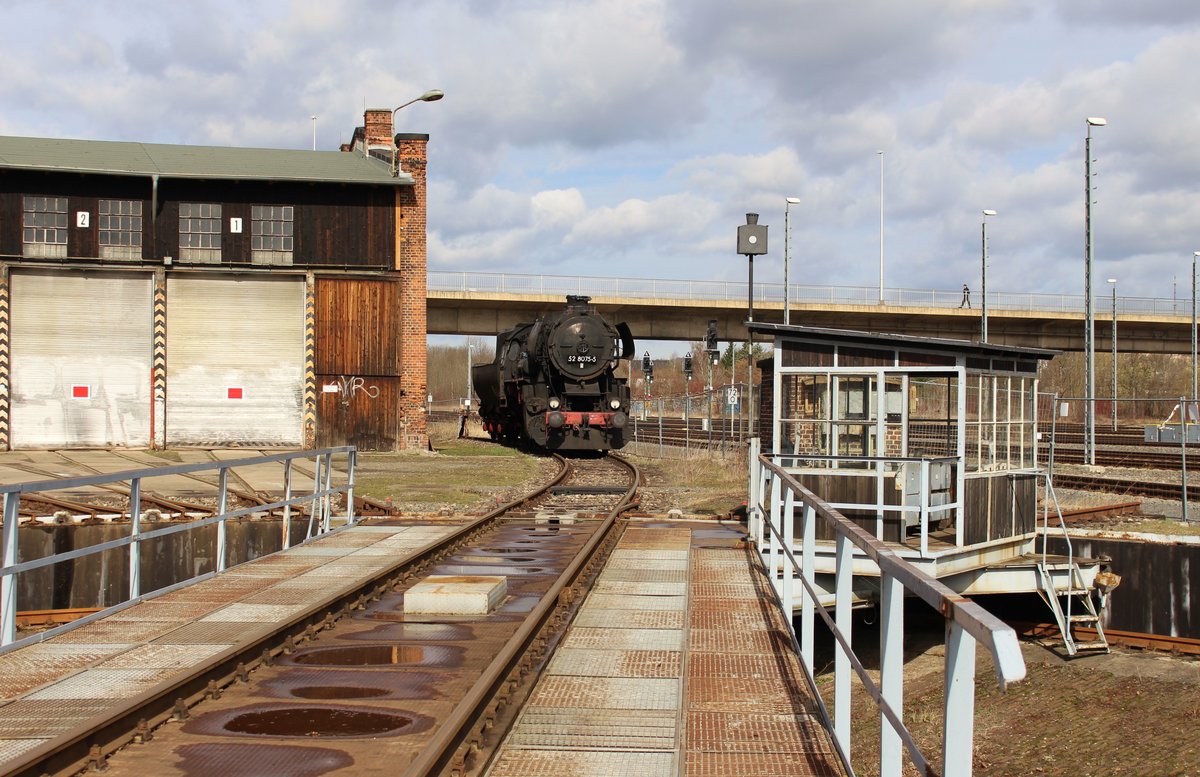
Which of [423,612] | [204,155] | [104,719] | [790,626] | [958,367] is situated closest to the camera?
[104,719]

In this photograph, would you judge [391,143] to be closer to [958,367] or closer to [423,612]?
[958,367]

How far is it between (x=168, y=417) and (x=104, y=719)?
27.9 m

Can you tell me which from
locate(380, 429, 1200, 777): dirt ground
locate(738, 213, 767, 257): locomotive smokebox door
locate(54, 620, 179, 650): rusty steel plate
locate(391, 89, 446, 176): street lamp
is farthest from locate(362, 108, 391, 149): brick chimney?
locate(54, 620, 179, 650): rusty steel plate

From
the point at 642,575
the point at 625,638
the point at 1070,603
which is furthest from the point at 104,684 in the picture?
the point at 1070,603

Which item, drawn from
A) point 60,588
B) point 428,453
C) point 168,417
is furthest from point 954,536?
point 168,417

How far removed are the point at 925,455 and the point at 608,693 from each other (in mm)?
8802

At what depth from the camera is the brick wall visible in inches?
1313

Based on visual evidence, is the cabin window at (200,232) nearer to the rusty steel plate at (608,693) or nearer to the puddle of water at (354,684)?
the puddle of water at (354,684)

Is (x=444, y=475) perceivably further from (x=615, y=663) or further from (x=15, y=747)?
(x=15, y=747)

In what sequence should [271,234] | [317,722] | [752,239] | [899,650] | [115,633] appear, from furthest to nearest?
[271,234] → [752,239] → [115,633] → [317,722] → [899,650]

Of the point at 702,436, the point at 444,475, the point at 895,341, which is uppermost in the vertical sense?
the point at 895,341

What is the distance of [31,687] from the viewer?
6.96 meters

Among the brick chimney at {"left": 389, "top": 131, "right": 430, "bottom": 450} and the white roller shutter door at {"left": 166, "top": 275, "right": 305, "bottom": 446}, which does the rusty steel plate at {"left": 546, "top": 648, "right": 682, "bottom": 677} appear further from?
the white roller shutter door at {"left": 166, "top": 275, "right": 305, "bottom": 446}

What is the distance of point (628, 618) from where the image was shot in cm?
950
